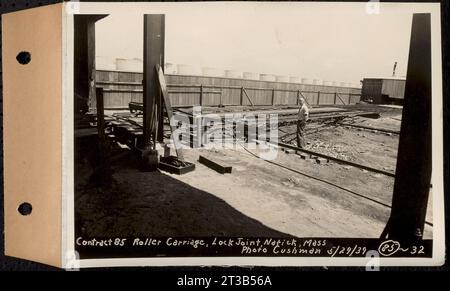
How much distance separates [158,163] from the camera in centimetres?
379

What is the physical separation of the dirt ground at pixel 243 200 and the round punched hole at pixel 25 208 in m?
0.39

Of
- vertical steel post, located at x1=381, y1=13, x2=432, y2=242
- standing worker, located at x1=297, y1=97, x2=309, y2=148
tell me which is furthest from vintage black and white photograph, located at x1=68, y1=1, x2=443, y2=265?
standing worker, located at x1=297, y1=97, x2=309, y2=148

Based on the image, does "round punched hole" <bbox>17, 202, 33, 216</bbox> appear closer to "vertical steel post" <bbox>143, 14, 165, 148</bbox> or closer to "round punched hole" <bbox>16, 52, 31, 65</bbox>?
"round punched hole" <bbox>16, 52, 31, 65</bbox>

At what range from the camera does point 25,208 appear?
2.47 meters

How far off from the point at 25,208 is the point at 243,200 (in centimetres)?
206

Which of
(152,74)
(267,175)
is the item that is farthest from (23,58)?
(267,175)

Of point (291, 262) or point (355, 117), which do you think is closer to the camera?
point (291, 262)

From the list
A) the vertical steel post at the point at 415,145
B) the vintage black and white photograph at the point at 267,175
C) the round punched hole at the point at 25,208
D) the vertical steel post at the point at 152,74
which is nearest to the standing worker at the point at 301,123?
the vintage black and white photograph at the point at 267,175

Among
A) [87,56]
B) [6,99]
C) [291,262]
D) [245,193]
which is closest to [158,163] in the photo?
[245,193]

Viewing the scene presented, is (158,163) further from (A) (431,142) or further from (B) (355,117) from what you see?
(B) (355,117)

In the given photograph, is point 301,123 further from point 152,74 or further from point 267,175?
point 152,74

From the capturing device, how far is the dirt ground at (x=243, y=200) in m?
2.59
